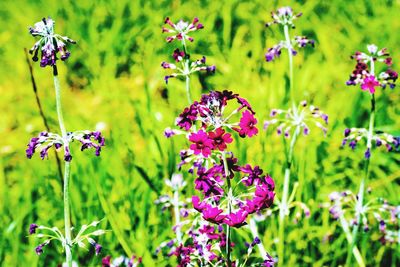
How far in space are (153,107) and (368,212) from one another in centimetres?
170

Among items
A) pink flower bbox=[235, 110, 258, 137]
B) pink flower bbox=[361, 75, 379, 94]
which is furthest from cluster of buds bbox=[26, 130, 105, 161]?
pink flower bbox=[361, 75, 379, 94]

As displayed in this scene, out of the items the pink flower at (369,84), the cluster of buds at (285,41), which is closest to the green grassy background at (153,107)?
the cluster of buds at (285,41)

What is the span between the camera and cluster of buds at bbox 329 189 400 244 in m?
2.78

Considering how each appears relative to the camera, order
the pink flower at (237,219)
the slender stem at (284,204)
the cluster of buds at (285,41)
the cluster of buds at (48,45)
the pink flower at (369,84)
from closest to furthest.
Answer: the pink flower at (237,219), the cluster of buds at (48,45), the pink flower at (369,84), the slender stem at (284,204), the cluster of buds at (285,41)

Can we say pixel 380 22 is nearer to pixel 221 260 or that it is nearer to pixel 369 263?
pixel 369 263

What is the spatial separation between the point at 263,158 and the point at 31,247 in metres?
1.43

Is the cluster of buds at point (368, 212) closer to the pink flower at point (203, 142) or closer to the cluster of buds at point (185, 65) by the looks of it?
the cluster of buds at point (185, 65)

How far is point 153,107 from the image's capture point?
4062 millimetres

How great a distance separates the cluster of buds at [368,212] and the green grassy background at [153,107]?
108mm

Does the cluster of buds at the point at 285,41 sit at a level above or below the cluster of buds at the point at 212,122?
above

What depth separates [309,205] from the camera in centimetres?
330

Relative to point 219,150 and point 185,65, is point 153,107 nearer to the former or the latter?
point 185,65

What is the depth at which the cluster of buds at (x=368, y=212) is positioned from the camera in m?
2.78

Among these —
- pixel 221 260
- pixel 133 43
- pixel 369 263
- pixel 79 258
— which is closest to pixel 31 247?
pixel 79 258
